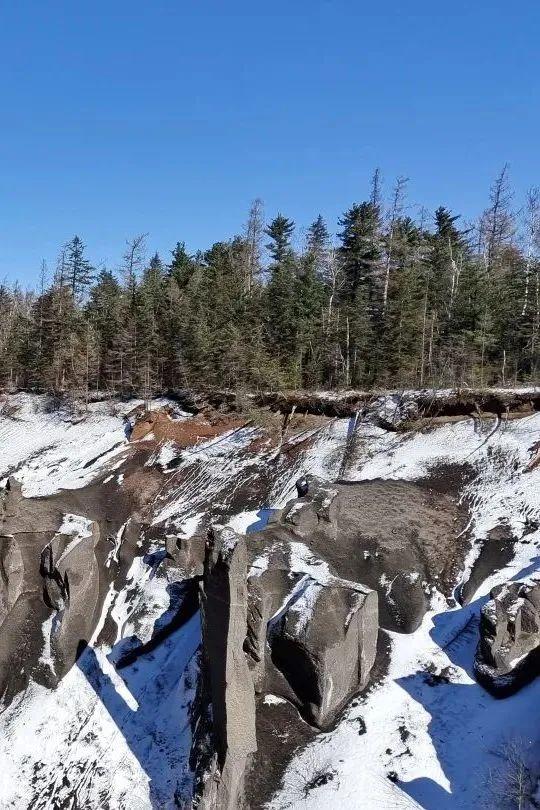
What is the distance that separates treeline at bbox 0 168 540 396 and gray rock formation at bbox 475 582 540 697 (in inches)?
613

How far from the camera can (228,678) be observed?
1277cm

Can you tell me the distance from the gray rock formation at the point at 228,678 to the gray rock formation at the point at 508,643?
6.51m

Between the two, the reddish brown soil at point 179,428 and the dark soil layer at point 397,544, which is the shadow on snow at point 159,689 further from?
the reddish brown soil at point 179,428

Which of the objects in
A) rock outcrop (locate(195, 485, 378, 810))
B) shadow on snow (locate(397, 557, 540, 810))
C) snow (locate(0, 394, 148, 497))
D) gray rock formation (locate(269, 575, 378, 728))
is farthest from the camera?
snow (locate(0, 394, 148, 497))

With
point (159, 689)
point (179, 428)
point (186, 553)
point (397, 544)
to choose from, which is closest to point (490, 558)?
point (397, 544)

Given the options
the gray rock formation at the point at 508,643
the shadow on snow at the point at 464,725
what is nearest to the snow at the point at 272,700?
the shadow on snow at the point at 464,725

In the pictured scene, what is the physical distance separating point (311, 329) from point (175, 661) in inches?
954

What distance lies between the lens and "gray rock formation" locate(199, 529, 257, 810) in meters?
12.5

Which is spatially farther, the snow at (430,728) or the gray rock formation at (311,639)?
the gray rock formation at (311,639)

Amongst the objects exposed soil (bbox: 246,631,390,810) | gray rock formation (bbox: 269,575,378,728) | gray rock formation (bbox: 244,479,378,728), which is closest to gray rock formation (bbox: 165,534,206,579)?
gray rock formation (bbox: 244,479,378,728)

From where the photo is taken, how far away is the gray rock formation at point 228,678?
12453mm

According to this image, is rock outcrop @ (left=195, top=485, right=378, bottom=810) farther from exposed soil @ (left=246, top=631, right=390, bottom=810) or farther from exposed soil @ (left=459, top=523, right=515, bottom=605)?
exposed soil @ (left=459, top=523, right=515, bottom=605)

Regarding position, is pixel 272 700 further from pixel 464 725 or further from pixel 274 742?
pixel 464 725

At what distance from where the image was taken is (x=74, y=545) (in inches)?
785
